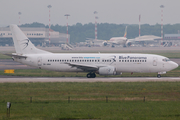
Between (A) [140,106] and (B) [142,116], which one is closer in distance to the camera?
(B) [142,116]

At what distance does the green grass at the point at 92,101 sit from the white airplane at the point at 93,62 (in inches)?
329

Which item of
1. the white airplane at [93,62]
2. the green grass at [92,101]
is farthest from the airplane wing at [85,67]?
the green grass at [92,101]

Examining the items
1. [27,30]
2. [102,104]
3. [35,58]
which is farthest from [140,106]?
[27,30]

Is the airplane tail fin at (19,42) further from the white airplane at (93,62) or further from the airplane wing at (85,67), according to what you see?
the airplane wing at (85,67)

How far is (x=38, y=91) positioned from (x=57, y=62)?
1442 centimetres

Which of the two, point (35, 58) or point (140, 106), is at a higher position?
point (35, 58)

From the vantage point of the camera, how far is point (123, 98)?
88.4 feet

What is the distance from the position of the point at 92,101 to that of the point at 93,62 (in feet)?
63.0

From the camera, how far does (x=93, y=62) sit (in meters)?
44.5

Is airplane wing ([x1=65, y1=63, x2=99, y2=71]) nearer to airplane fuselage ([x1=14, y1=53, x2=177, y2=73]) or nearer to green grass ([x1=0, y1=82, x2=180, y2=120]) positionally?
airplane fuselage ([x1=14, y1=53, x2=177, y2=73])

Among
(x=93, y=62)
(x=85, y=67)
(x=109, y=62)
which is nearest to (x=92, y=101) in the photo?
(x=85, y=67)

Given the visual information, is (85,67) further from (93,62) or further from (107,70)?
(107,70)

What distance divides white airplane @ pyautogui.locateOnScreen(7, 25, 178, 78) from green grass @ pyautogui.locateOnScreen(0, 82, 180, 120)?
8353mm

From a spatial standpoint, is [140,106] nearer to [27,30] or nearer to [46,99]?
[46,99]
